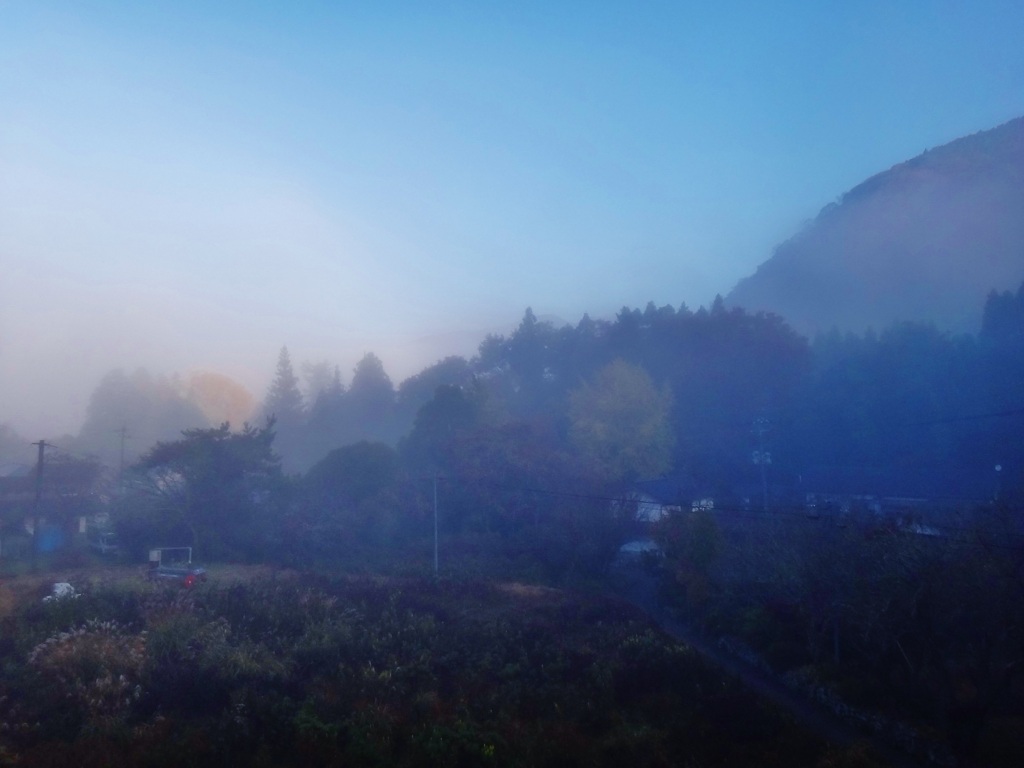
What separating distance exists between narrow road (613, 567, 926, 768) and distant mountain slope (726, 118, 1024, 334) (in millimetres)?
42555

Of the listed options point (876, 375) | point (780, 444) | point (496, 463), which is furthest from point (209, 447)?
point (876, 375)

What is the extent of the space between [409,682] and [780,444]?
28729 mm

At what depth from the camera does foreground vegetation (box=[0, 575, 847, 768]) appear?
30.6ft

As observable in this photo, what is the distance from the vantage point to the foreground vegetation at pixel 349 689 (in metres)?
9.31

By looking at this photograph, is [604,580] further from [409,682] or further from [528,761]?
[528,761]

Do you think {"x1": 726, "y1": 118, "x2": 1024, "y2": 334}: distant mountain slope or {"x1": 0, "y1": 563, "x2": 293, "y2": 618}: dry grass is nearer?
{"x1": 0, "y1": 563, "x2": 293, "y2": 618}: dry grass

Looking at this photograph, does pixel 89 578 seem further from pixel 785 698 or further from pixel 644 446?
pixel 644 446

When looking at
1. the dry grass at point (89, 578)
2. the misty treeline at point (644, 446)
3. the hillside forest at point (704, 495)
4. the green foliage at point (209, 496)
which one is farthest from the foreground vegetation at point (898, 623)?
the green foliage at point (209, 496)

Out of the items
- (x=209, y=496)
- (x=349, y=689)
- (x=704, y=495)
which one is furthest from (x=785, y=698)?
(x=209, y=496)

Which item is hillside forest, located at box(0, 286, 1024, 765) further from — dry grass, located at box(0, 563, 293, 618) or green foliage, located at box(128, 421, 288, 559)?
dry grass, located at box(0, 563, 293, 618)

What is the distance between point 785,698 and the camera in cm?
1333

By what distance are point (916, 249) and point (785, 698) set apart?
203 feet

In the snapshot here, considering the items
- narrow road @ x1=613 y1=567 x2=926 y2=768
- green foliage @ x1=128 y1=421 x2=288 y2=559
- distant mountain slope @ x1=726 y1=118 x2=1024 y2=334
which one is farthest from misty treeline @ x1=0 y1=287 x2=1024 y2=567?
distant mountain slope @ x1=726 y1=118 x2=1024 y2=334

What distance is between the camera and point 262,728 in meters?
9.94
